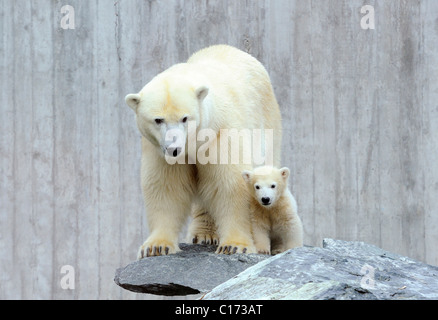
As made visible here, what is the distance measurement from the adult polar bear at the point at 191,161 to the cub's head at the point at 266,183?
8cm

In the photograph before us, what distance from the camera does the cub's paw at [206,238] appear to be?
5.18 m

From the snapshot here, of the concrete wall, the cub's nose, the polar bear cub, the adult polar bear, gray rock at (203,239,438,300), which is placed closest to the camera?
gray rock at (203,239,438,300)

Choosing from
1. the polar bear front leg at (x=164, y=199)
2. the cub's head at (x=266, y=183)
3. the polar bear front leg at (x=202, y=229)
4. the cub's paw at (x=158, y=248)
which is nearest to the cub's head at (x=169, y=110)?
the polar bear front leg at (x=164, y=199)

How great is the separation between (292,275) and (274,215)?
1.24 meters

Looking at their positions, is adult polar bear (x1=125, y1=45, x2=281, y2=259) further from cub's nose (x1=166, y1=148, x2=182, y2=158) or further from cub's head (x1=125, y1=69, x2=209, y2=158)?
cub's nose (x1=166, y1=148, x2=182, y2=158)

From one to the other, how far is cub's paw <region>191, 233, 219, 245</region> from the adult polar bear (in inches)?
16.1

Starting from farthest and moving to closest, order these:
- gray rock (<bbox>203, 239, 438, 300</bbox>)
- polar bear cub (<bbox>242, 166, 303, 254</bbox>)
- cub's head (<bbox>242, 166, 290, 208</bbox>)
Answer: polar bear cub (<bbox>242, 166, 303, 254</bbox>)
cub's head (<bbox>242, 166, 290, 208</bbox>)
gray rock (<bbox>203, 239, 438, 300</bbox>)

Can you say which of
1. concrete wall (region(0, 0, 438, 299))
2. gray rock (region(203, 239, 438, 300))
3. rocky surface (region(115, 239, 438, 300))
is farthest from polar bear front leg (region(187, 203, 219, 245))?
concrete wall (region(0, 0, 438, 299))

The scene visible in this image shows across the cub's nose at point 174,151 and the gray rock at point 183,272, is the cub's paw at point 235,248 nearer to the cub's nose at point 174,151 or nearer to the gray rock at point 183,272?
the gray rock at point 183,272

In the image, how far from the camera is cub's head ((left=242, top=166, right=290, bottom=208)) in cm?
445

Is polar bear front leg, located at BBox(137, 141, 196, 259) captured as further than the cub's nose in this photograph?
Yes

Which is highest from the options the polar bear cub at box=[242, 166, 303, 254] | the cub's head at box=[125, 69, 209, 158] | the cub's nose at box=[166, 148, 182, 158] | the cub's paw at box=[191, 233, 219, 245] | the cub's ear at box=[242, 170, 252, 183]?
the cub's head at box=[125, 69, 209, 158]

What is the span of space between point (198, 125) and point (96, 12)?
2.77 metres

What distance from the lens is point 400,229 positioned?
670 cm
